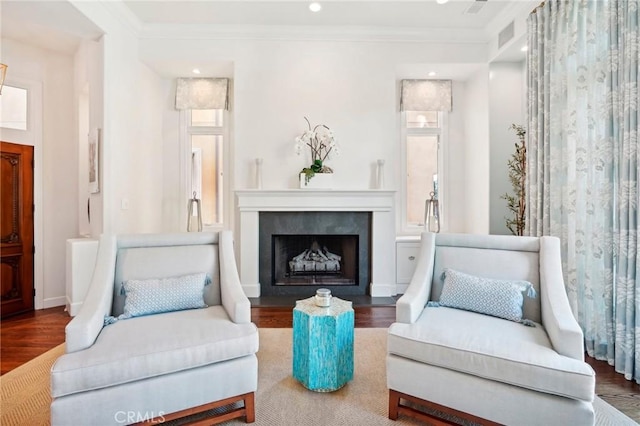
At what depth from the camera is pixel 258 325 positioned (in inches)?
128

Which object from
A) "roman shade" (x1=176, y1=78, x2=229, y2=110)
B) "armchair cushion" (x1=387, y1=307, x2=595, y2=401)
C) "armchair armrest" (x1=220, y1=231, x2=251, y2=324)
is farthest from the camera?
"roman shade" (x1=176, y1=78, x2=229, y2=110)

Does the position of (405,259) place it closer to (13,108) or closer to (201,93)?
(201,93)

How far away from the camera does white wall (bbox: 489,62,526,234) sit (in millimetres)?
4094

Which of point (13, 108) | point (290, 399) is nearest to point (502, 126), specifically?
point (290, 399)

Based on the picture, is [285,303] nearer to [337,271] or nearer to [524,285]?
[337,271]

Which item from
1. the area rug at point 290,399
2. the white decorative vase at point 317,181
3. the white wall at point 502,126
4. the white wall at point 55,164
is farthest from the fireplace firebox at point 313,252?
the white wall at point 55,164

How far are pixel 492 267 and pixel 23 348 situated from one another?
361cm

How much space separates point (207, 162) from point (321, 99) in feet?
5.82

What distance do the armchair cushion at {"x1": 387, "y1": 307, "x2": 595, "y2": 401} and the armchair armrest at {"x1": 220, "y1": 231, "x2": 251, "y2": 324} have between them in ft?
2.63

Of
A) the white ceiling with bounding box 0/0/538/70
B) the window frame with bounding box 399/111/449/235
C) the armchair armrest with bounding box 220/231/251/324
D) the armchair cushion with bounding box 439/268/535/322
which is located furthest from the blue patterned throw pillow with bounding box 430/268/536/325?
the white ceiling with bounding box 0/0/538/70

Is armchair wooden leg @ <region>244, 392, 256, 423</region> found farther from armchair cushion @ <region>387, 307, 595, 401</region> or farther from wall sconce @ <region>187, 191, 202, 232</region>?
wall sconce @ <region>187, 191, 202, 232</region>

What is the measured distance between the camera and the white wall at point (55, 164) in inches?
157

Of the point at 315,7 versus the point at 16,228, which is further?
the point at 16,228

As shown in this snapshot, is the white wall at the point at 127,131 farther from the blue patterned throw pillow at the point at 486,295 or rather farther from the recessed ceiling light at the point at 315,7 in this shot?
the blue patterned throw pillow at the point at 486,295
